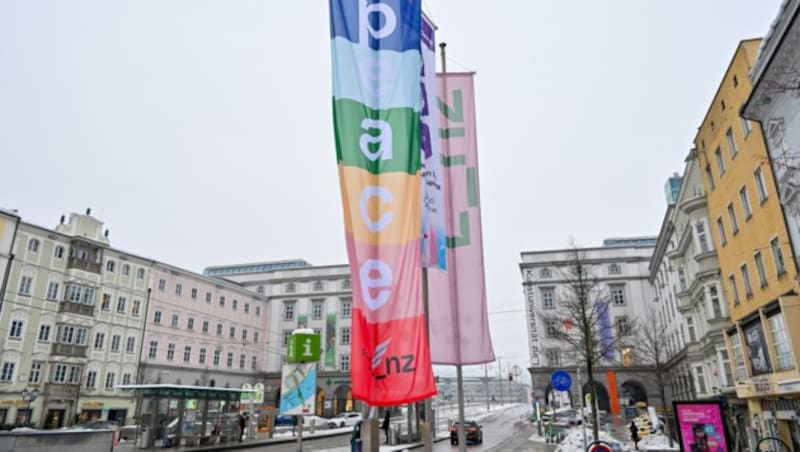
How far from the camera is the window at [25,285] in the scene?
3850 cm

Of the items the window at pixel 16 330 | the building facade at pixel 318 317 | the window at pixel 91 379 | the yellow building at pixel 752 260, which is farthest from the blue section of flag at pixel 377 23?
the building facade at pixel 318 317

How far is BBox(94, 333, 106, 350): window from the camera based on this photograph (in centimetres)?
4300

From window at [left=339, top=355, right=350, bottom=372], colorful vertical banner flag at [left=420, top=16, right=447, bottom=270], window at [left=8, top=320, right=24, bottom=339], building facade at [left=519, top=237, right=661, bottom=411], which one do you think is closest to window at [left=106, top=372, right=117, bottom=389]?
window at [left=8, top=320, right=24, bottom=339]

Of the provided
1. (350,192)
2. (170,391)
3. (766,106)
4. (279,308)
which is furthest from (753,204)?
(279,308)

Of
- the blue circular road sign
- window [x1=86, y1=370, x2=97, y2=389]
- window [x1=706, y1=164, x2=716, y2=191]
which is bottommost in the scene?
the blue circular road sign

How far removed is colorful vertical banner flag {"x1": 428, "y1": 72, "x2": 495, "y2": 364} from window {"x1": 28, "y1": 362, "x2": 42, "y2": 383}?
1642 inches

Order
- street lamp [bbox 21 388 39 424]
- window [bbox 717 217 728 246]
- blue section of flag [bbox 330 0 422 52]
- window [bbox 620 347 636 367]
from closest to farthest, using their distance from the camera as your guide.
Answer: blue section of flag [bbox 330 0 422 52], window [bbox 717 217 728 246], street lamp [bbox 21 388 39 424], window [bbox 620 347 636 367]

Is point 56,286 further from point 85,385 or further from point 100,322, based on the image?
point 85,385

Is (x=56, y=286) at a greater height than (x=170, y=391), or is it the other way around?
(x=56, y=286)

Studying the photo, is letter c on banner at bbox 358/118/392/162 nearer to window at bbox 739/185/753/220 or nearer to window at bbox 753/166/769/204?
window at bbox 753/166/769/204

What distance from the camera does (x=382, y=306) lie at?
5531mm

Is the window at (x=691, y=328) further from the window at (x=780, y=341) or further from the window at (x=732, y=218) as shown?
the window at (x=780, y=341)

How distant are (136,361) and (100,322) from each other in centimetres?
539

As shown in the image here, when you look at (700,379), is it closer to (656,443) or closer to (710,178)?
(656,443)
